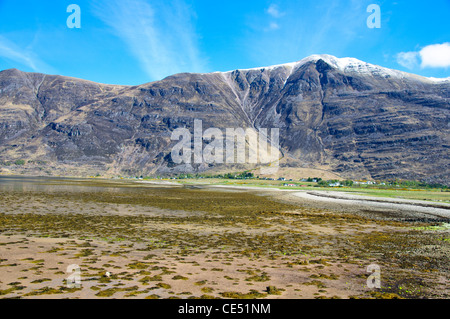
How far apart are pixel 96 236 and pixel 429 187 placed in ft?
426

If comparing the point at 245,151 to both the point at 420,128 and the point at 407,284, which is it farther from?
the point at 407,284

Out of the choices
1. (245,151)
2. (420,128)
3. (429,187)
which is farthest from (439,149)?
(245,151)

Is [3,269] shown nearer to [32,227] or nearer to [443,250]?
[32,227]

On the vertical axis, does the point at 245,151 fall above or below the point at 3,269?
above

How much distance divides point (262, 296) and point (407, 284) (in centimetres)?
517

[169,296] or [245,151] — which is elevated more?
[245,151]

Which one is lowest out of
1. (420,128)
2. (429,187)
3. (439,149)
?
(429,187)

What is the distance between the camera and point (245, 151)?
19800cm

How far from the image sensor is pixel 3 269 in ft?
30.3
